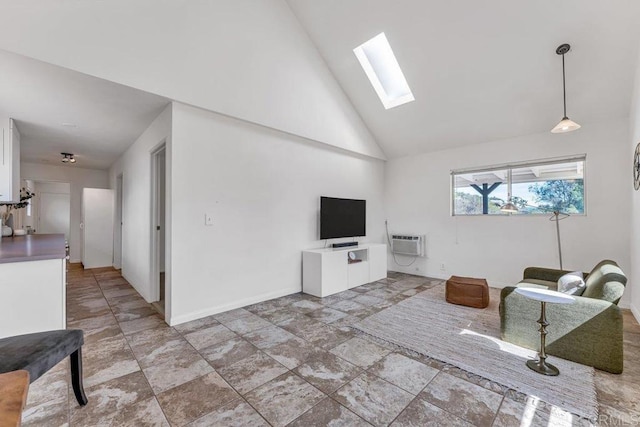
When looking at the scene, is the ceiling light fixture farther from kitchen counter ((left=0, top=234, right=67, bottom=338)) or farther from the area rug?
the area rug

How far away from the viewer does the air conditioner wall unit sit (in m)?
5.28

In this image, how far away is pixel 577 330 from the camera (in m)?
2.19

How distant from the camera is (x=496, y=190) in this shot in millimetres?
4652

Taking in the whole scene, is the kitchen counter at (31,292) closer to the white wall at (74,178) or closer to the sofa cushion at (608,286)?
the sofa cushion at (608,286)

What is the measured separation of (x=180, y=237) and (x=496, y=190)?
16.1 feet

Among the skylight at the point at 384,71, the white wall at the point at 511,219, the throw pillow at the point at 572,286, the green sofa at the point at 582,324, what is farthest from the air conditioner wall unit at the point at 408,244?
the green sofa at the point at 582,324

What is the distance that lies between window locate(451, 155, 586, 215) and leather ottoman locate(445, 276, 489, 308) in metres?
1.64

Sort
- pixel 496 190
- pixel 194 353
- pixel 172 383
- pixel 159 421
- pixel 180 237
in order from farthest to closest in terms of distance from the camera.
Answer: pixel 496 190 < pixel 180 237 < pixel 194 353 < pixel 172 383 < pixel 159 421

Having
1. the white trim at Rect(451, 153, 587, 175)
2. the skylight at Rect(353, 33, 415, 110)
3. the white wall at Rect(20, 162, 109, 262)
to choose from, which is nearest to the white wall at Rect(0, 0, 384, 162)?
the skylight at Rect(353, 33, 415, 110)

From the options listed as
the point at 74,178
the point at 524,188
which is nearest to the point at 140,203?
the point at 74,178

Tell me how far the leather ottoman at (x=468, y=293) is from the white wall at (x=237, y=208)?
2.04 m

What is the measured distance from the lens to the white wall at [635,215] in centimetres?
294

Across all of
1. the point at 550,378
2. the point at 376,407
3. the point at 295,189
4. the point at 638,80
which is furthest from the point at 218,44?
the point at 638,80

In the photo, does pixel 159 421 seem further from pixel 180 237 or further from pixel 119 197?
pixel 119 197
